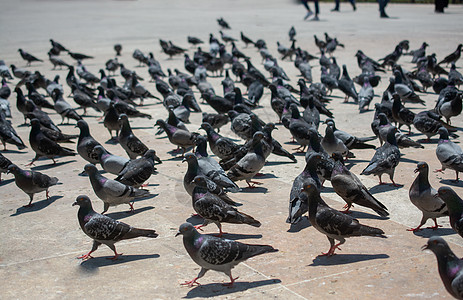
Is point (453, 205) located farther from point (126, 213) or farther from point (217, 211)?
point (126, 213)

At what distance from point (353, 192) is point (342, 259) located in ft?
4.58

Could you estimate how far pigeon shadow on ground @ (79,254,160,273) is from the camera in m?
6.27

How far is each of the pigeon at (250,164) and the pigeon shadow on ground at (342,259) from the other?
272cm

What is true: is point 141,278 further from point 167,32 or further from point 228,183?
point 167,32

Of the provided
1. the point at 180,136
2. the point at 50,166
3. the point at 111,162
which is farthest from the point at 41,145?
the point at 180,136

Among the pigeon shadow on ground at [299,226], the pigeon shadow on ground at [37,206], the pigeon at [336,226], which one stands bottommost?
the pigeon shadow on ground at [37,206]

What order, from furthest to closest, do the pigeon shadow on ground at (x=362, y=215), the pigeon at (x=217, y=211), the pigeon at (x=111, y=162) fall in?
the pigeon at (x=111, y=162) < the pigeon shadow on ground at (x=362, y=215) < the pigeon at (x=217, y=211)

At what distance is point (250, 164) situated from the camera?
8.83 metres

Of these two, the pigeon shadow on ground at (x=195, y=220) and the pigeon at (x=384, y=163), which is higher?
the pigeon at (x=384, y=163)

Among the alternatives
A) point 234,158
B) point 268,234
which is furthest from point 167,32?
point 268,234

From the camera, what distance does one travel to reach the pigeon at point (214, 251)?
5.57 m

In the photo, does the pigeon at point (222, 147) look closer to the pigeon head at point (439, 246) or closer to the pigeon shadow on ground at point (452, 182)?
the pigeon shadow on ground at point (452, 182)

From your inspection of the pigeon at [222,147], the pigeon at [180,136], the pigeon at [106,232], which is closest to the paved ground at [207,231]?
the pigeon at [106,232]

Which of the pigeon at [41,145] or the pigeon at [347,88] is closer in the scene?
the pigeon at [41,145]
